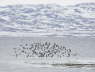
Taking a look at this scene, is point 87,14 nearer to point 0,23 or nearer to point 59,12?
point 59,12

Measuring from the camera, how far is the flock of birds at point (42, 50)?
169cm

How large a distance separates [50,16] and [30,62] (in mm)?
337

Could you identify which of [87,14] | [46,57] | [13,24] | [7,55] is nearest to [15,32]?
[13,24]

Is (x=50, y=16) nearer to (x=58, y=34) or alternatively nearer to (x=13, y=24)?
(x=58, y=34)

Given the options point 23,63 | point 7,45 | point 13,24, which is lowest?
point 23,63

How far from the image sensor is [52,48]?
5.57 ft

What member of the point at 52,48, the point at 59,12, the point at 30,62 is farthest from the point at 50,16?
the point at 30,62

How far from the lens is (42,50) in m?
1.71

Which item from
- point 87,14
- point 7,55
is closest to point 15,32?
Result: point 7,55

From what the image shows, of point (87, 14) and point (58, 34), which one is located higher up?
point (87, 14)

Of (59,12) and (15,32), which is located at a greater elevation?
(59,12)

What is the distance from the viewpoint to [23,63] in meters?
1.69

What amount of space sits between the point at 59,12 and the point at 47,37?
186 millimetres

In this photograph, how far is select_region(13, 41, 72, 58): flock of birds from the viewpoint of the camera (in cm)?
169
